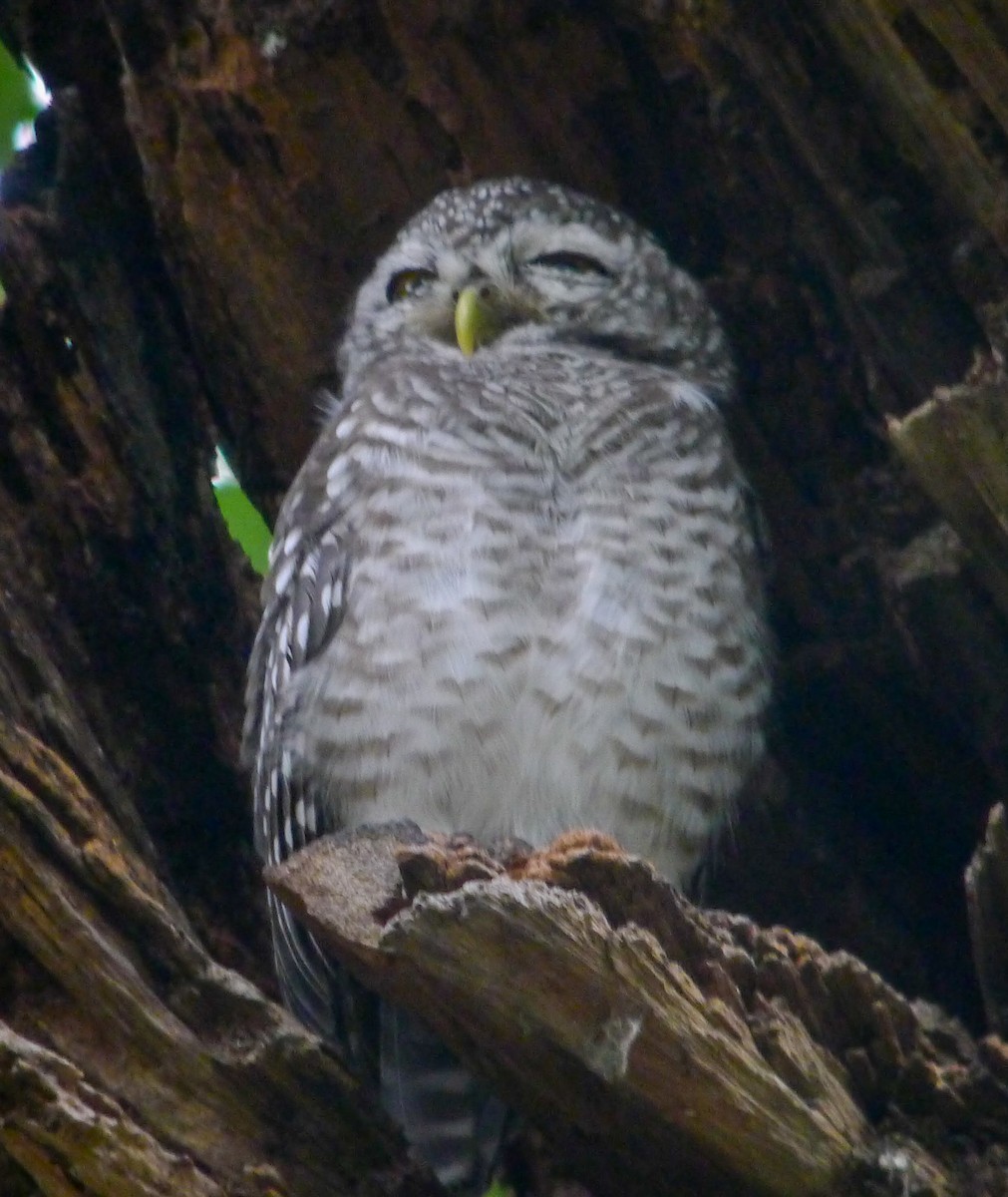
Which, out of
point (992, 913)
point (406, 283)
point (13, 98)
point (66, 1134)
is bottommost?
point (992, 913)

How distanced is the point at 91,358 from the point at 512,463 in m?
0.84

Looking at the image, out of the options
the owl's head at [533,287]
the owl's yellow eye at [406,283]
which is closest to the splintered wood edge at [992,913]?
the owl's head at [533,287]

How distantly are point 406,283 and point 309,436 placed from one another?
37 centimetres

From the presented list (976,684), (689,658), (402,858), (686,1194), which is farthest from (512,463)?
(686,1194)

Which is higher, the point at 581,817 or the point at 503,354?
the point at 503,354

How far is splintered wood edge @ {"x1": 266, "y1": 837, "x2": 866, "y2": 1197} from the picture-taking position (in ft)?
6.45

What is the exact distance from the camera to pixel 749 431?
11.2ft

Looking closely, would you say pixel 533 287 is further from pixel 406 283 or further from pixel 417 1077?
pixel 417 1077

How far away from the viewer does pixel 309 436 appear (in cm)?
368

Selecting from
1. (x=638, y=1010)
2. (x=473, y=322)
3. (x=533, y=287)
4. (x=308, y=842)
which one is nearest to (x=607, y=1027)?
(x=638, y=1010)

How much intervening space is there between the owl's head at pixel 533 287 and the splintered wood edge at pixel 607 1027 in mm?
1612

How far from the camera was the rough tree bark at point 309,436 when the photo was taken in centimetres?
223

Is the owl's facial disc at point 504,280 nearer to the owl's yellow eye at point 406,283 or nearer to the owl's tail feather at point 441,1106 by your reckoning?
the owl's yellow eye at point 406,283

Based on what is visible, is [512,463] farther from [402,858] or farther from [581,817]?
[402,858]
